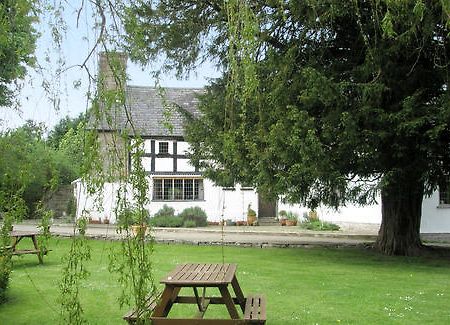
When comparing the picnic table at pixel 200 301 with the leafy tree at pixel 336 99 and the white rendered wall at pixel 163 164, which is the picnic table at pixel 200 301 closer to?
the leafy tree at pixel 336 99

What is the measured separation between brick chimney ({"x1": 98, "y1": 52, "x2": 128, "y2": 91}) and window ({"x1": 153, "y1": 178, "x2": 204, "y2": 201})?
31.4 meters

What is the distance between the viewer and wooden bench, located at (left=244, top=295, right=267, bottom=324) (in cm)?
546

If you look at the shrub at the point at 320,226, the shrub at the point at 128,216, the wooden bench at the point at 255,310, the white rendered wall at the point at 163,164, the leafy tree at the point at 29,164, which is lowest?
the shrub at the point at 320,226

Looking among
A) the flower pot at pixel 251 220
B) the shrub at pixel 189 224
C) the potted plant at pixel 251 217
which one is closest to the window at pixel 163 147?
the shrub at pixel 189 224

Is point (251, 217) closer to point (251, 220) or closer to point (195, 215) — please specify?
point (251, 220)

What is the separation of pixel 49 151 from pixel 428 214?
82.7 ft

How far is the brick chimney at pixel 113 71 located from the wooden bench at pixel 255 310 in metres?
2.96

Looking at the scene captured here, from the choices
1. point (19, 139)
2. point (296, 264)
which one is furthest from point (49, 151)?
point (296, 264)

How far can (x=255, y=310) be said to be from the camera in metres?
6.04

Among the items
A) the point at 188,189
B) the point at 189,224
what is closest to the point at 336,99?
the point at 189,224

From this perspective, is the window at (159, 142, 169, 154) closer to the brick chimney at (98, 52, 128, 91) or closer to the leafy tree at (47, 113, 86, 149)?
the leafy tree at (47, 113, 86, 149)

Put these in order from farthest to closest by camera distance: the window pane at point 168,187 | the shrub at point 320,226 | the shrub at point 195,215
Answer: the window pane at point 168,187 → the shrub at point 195,215 → the shrub at point 320,226

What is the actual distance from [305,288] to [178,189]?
24.7 meters

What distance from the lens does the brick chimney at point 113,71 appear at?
3.24 meters
